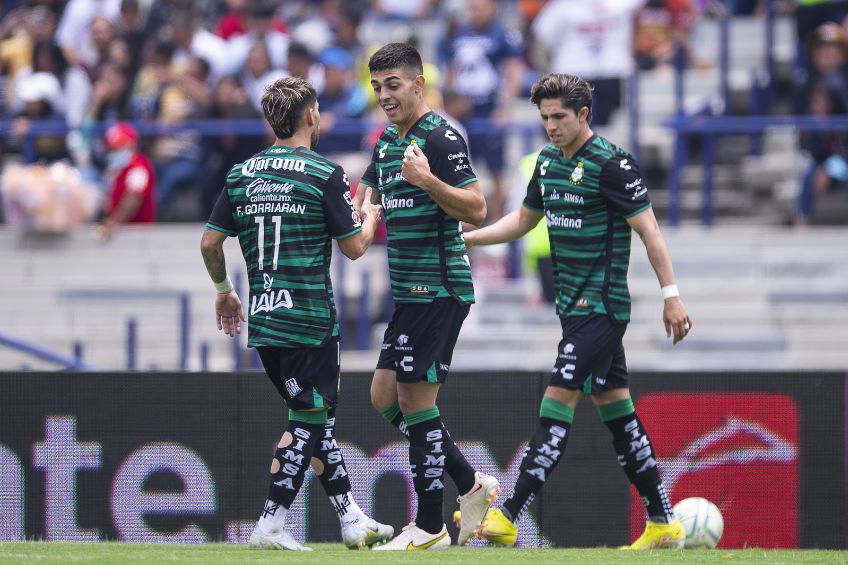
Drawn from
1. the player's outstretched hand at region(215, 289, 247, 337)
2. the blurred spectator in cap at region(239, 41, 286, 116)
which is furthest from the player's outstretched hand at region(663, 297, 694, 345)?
the blurred spectator in cap at region(239, 41, 286, 116)

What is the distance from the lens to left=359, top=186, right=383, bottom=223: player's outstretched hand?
744cm

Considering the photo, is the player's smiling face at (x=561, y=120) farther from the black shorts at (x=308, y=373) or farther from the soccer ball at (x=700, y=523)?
A: the soccer ball at (x=700, y=523)

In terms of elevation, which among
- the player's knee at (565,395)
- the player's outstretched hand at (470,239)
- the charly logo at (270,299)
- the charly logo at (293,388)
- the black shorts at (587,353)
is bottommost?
the player's knee at (565,395)

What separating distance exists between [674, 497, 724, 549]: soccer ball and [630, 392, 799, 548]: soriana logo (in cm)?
58

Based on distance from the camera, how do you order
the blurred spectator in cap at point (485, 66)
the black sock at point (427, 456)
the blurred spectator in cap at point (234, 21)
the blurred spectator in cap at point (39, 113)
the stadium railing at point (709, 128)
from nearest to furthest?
1. the black sock at point (427, 456)
2. the stadium railing at point (709, 128)
3. the blurred spectator in cap at point (485, 66)
4. the blurred spectator in cap at point (39, 113)
5. the blurred spectator in cap at point (234, 21)

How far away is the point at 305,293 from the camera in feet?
23.4

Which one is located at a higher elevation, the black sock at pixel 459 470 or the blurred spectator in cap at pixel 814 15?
the blurred spectator in cap at pixel 814 15

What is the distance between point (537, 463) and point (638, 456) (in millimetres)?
619

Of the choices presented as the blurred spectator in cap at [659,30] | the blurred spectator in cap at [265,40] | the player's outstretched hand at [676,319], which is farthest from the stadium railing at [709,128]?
the player's outstretched hand at [676,319]

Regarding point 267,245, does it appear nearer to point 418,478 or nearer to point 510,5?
point 418,478

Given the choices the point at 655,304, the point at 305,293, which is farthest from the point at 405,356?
the point at 655,304

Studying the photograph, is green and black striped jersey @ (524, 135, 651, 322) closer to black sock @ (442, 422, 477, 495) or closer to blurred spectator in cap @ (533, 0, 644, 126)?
black sock @ (442, 422, 477, 495)

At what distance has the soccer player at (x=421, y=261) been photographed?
24.0 feet

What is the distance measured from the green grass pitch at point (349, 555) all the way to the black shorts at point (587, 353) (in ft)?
2.85
